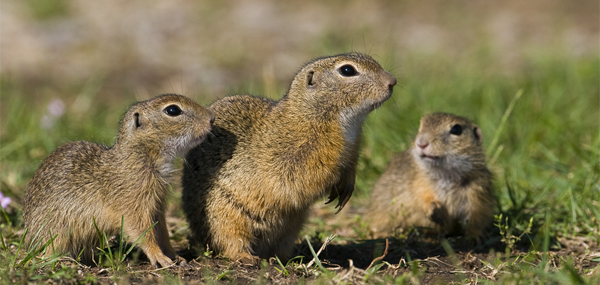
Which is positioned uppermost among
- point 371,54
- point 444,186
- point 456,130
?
point 371,54

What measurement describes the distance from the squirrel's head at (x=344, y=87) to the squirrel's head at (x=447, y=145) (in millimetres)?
1418

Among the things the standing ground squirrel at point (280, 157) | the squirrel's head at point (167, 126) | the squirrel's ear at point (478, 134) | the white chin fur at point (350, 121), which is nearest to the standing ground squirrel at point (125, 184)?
the squirrel's head at point (167, 126)

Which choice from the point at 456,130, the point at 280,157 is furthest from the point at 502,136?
the point at 280,157

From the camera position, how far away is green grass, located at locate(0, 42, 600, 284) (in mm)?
5359

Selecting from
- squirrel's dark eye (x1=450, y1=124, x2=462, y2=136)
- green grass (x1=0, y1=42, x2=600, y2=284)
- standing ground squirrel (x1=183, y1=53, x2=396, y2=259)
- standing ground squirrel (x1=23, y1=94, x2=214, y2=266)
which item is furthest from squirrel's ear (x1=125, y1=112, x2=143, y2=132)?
squirrel's dark eye (x1=450, y1=124, x2=462, y2=136)

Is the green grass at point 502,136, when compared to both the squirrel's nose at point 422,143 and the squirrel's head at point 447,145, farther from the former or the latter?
the squirrel's nose at point 422,143

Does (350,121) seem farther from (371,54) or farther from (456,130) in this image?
(371,54)

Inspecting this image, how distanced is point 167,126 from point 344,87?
1.32 m

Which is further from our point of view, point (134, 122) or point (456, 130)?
point (456, 130)

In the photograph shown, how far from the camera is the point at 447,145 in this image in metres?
6.12

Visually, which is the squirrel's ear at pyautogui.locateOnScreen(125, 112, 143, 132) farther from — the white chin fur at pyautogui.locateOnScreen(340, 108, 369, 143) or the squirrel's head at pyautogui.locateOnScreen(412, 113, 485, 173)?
the squirrel's head at pyautogui.locateOnScreen(412, 113, 485, 173)

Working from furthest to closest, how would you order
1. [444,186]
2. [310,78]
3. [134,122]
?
[444,186]
[310,78]
[134,122]

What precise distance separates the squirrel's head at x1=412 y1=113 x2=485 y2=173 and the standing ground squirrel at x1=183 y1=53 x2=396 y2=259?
1306 millimetres

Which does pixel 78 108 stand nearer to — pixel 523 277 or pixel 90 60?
pixel 90 60
